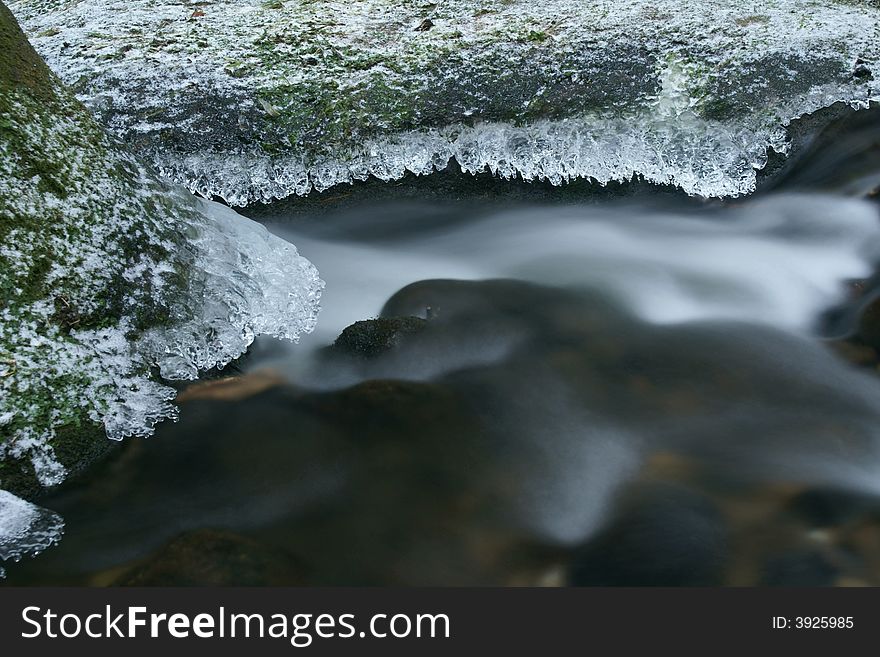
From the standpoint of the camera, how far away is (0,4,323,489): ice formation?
3000 mm

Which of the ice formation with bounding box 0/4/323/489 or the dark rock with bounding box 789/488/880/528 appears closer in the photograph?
the dark rock with bounding box 789/488/880/528

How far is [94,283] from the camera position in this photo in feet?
10.6

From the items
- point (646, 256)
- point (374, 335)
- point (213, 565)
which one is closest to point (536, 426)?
point (374, 335)

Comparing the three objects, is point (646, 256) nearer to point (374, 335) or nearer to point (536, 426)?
point (536, 426)

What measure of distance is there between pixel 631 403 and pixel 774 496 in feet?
2.39

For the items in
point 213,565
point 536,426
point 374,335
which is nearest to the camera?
point 213,565

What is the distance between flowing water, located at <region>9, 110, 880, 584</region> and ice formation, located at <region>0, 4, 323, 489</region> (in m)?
0.21

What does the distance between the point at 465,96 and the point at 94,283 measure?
2.58m

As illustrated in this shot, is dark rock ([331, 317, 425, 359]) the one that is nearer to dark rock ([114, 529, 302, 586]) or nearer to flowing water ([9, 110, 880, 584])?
flowing water ([9, 110, 880, 584])

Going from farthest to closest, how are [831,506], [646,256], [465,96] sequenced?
[465,96], [646,256], [831,506]

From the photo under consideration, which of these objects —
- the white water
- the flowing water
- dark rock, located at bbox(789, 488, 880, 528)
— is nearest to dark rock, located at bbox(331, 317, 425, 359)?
the flowing water

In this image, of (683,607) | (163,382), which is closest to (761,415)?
(683,607)

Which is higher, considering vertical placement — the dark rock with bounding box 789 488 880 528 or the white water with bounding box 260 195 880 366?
the white water with bounding box 260 195 880 366

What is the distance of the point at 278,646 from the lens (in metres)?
2.27
